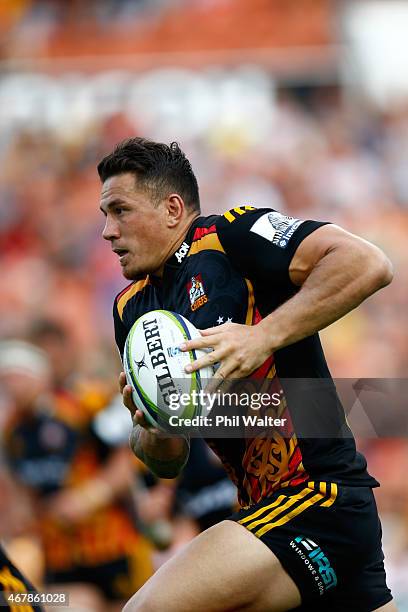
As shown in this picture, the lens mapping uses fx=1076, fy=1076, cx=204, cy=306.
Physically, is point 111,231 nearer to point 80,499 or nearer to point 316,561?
point 316,561

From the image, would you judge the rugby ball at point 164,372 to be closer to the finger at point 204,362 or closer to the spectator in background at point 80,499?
the finger at point 204,362

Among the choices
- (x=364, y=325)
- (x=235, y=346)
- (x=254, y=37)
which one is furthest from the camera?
(x=254, y=37)

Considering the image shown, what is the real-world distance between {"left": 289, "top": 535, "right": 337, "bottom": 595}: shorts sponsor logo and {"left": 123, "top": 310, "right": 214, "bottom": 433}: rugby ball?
60cm

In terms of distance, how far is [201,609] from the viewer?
152 inches

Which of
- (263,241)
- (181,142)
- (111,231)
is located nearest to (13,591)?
(111,231)

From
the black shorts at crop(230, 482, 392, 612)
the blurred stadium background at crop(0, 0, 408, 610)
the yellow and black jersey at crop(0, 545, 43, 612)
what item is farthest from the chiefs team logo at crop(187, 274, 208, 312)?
the blurred stadium background at crop(0, 0, 408, 610)

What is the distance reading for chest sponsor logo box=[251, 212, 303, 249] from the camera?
3.95 meters

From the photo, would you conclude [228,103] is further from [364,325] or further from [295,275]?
[295,275]

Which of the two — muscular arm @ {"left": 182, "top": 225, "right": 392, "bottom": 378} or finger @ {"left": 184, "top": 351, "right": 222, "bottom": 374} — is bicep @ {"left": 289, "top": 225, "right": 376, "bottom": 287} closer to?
muscular arm @ {"left": 182, "top": 225, "right": 392, "bottom": 378}

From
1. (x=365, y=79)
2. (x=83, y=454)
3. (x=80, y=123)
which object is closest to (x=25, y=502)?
(x=83, y=454)

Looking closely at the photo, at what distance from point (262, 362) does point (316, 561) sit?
0.77 m

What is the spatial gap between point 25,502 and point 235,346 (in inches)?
182

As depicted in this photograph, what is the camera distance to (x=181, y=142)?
14047 mm

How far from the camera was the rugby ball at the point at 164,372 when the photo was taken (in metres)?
3.87
